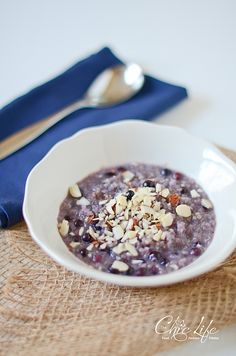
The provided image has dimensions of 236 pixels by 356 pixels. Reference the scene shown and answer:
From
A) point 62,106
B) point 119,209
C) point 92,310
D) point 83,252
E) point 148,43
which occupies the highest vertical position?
point 148,43

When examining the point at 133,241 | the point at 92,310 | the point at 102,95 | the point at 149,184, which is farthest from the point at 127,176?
the point at 102,95

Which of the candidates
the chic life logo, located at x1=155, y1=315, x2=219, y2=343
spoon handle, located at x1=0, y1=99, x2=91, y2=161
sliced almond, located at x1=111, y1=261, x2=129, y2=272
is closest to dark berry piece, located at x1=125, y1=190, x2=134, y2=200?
sliced almond, located at x1=111, y1=261, x2=129, y2=272

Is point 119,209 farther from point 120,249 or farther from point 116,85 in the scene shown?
point 116,85

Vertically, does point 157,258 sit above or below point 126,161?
below

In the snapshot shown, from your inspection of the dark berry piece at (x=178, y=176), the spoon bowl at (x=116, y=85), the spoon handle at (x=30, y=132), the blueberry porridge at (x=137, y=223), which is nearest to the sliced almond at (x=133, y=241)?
the blueberry porridge at (x=137, y=223)

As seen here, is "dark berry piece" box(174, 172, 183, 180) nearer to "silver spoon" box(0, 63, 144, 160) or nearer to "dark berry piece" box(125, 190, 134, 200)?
"dark berry piece" box(125, 190, 134, 200)

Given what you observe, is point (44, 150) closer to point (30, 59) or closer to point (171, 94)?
point (171, 94)

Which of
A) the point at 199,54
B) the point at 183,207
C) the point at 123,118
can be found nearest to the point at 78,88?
the point at 123,118
